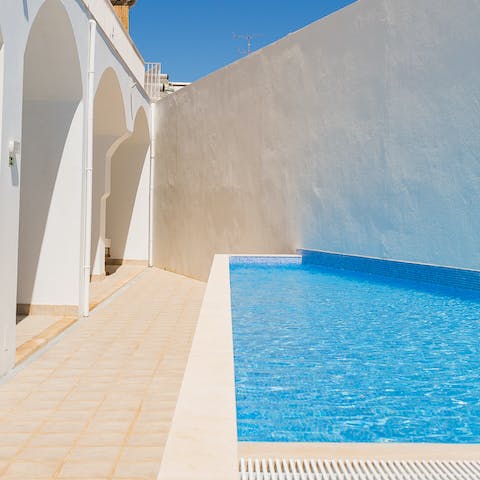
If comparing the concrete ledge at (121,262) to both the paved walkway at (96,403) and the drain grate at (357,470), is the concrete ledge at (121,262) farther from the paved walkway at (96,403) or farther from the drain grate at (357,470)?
the drain grate at (357,470)

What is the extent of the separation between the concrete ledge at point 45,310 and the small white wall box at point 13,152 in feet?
9.53

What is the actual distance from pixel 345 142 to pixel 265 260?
256cm

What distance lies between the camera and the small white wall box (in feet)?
14.3

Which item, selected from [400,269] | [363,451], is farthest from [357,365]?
[400,269]

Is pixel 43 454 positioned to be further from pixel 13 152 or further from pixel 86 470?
pixel 13 152

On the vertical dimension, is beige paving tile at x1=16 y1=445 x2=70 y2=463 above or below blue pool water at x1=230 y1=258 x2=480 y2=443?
below

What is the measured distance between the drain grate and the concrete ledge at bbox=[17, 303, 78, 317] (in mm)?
5308

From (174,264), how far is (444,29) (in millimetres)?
8737

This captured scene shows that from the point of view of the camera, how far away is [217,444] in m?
1.67

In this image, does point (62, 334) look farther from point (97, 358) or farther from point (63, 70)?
point (63, 70)

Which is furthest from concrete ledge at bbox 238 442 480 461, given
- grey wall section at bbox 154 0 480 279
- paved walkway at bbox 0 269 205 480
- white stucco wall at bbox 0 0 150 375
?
grey wall section at bbox 154 0 480 279

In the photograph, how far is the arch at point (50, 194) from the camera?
669 centimetres

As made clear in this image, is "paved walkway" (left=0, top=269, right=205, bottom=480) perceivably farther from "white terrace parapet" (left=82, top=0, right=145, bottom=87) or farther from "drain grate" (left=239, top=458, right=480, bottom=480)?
"white terrace parapet" (left=82, top=0, right=145, bottom=87)

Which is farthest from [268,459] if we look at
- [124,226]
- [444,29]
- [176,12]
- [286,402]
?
[176,12]
